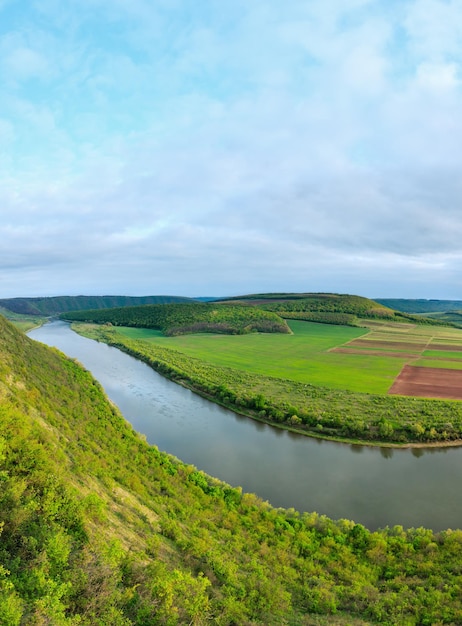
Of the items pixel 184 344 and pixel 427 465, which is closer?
pixel 427 465

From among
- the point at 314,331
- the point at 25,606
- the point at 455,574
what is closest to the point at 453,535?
the point at 455,574

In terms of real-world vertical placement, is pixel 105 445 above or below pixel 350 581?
above

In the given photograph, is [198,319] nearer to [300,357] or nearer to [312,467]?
[300,357]

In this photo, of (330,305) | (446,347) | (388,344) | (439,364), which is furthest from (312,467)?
(330,305)

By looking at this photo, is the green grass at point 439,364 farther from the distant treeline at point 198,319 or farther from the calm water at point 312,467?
the distant treeline at point 198,319

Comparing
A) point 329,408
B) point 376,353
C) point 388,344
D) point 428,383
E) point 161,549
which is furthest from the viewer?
point 388,344

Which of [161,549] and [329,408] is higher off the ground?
[161,549]

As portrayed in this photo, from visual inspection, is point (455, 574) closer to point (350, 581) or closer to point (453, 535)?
point (453, 535)

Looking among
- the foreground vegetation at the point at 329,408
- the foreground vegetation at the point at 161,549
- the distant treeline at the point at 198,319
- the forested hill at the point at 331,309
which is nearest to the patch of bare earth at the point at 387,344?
the distant treeline at the point at 198,319
